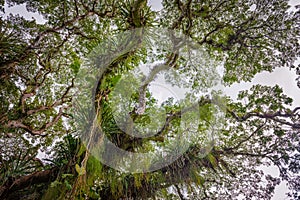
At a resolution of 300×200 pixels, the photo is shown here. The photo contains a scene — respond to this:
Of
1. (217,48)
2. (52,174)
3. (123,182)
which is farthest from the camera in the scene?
(217,48)

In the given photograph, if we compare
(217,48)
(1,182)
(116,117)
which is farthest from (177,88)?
(1,182)

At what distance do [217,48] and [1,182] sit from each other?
4192 millimetres

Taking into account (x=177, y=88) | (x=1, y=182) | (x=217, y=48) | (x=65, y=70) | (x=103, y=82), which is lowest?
(x=1, y=182)

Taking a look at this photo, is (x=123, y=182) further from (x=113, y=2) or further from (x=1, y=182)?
(x=113, y=2)

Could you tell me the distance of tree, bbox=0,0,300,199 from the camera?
116 inches

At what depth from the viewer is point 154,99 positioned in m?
4.73

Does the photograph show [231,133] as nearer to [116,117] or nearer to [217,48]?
[217,48]

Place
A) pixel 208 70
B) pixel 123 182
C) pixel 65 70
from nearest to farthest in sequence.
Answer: pixel 123 182, pixel 208 70, pixel 65 70

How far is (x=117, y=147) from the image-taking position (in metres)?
3.15

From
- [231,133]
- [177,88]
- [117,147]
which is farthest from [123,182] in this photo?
[231,133]

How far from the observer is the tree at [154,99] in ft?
9.64

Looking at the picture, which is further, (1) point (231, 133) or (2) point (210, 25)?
(1) point (231, 133)

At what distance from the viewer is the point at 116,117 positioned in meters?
3.27

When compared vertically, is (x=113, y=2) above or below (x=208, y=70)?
above
